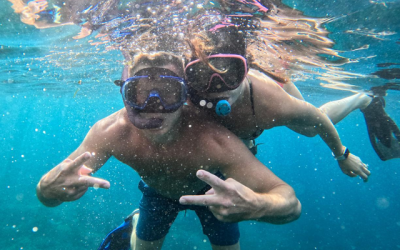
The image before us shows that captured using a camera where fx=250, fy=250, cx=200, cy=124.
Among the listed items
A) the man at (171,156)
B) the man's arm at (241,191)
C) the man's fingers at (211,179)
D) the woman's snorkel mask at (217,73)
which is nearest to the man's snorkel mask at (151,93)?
the man at (171,156)

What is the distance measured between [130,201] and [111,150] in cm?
2348

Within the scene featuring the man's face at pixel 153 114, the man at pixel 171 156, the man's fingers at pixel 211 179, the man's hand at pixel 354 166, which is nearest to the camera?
the man's fingers at pixel 211 179

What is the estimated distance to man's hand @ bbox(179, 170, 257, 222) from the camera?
2.32 metres

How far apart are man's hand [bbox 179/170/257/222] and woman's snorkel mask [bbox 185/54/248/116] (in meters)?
1.40

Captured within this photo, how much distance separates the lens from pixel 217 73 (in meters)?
3.57

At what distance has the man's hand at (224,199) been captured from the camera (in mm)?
2316

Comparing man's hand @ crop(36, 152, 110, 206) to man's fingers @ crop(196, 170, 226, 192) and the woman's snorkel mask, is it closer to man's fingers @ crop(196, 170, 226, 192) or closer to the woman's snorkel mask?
man's fingers @ crop(196, 170, 226, 192)

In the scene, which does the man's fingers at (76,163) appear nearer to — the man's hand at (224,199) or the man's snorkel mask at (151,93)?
the man's snorkel mask at (151,93)

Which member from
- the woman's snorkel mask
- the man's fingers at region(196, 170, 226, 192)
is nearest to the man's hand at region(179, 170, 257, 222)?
the man's fingers at region(196, 170, 226, 192)

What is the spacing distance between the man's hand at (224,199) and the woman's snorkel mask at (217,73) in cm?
140

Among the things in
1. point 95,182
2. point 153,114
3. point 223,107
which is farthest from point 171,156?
point 95,182

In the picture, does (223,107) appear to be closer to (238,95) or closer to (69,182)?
(238,95)

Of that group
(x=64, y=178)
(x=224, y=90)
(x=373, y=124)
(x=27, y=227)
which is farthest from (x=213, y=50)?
(x=27, y=227)

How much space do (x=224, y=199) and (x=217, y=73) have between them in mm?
1874
